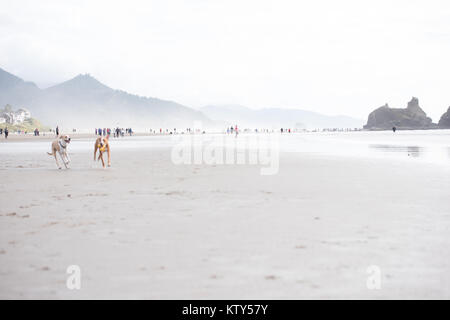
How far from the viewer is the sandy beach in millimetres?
4672

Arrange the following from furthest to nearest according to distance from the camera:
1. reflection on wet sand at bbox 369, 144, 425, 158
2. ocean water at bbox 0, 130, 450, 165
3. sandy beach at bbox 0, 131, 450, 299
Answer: reflection on wet sand at bbox 369, 144, 425, 158, ocean water at bbox 0, 130, 450, 165, sandy beach at bbox 0, 131, 450, 299

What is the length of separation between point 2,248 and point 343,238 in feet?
18.0

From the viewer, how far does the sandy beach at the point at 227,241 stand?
467cm

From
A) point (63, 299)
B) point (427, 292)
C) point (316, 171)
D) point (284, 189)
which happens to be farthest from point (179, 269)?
point (316, 171)

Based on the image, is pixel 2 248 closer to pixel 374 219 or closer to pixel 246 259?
pixel 246 259
